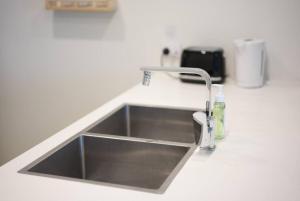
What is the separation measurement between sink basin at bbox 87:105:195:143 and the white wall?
0.54m

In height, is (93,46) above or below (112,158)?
above

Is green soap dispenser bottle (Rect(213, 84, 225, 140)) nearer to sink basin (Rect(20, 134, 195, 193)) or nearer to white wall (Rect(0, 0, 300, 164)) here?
sink basin (Rect(20, 134, 195, 193))

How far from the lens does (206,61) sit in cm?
216

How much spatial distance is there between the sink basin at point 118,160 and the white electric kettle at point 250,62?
2.40ft

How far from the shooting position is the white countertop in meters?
1.17

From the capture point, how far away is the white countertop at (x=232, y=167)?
1168 mm

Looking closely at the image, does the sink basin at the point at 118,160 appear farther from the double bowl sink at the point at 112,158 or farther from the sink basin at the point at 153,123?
the sink basin at the point at 153,123

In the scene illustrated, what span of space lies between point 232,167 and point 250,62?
34.6 inches

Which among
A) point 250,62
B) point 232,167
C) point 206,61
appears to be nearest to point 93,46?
point 206,61

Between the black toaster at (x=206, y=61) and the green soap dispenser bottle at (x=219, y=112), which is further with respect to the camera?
the black toaster at (x=206, y=61)

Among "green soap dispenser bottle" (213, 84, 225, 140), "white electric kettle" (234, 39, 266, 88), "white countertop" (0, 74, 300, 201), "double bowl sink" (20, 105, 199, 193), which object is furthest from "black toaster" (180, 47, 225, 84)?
"green soap dispenser bottle" (213, 84, 225, 140)

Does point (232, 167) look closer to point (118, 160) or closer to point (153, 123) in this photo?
point (118, 160)

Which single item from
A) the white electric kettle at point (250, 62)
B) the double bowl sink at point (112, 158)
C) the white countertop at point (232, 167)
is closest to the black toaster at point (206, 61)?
the white electric kettle at point (250, 62)

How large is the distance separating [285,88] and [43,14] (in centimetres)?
144
